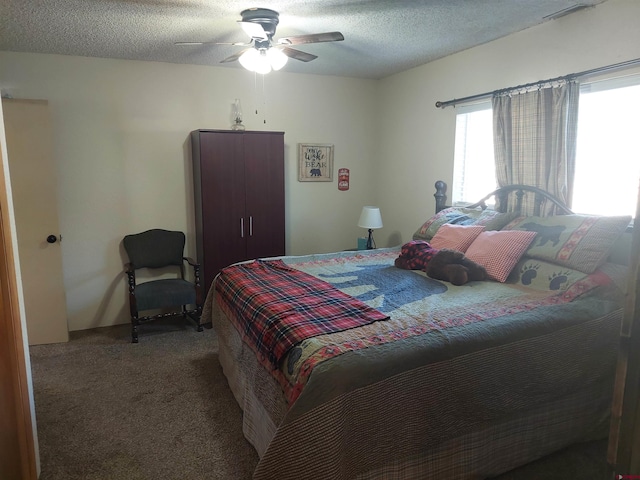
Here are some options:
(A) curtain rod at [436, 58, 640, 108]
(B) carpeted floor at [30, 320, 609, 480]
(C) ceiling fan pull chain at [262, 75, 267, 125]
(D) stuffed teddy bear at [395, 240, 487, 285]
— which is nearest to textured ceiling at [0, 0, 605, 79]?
(A) curtain rod at [436, 58, 640, 108]

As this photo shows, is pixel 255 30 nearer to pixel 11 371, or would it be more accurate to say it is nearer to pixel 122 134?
pixel 122 134

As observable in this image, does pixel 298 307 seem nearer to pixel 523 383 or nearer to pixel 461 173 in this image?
pixel 523 383

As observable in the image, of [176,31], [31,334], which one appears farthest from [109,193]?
[176,31]

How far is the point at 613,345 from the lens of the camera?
85.7 inches

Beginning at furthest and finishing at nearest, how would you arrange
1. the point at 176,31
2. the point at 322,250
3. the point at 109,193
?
the point at 322,250 → the point at 109,193 → the point at 176,31

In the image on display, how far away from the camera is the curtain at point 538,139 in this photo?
2873 millimetres

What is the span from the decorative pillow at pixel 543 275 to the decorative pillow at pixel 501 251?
6 centimetres

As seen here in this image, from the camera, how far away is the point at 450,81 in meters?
3.87

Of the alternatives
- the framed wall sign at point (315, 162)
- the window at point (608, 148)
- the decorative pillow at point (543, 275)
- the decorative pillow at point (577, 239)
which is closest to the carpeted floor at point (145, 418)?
the decorative pillow at point (543, 275)

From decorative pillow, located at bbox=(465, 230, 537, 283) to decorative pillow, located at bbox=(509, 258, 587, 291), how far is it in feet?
0.19

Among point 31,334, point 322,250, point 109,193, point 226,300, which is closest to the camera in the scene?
point 226,300

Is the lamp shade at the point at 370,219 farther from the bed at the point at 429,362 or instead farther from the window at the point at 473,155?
the bed at the point at 429,362

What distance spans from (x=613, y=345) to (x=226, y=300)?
222 cm

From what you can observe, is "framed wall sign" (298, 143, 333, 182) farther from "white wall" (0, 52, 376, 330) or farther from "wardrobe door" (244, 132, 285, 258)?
"wardrobe door" (244, 132, 285, 258)
